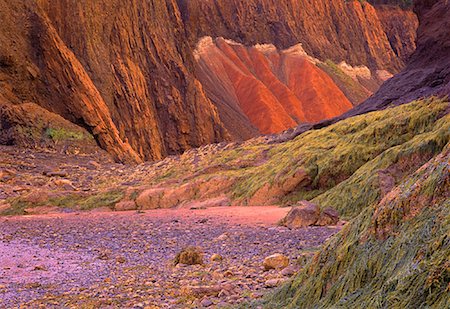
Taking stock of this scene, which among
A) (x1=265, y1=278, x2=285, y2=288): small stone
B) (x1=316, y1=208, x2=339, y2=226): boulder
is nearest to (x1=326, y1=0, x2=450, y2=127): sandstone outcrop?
A: (x1=316, y1=208, x2=339, y2=226): boulder

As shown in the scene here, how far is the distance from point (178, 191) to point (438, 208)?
15315mm

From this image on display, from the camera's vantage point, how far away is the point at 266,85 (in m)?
75.1

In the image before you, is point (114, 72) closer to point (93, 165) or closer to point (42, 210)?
point (93, 165)

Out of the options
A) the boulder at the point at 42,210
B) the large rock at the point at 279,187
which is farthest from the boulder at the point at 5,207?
the large rock at the point at 279,187

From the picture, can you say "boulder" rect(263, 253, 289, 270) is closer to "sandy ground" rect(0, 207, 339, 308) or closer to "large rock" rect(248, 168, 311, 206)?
"sandy ground" rect(0, 207, 339, 308)

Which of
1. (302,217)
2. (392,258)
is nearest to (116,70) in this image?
(302,217)

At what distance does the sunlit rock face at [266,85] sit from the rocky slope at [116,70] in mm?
4834

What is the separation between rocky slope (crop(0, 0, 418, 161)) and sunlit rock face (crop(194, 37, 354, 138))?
4834 millimetres

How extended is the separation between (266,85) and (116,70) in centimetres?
3906

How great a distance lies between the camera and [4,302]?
6.25 metres

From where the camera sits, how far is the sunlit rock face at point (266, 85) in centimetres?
6794

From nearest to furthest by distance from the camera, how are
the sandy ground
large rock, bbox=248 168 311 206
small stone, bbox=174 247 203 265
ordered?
the sandy ground → small stone, bbox=174 247 203 265 → large rock, bbox=248 168 311 206

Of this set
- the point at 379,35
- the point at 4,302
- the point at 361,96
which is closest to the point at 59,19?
the point at 4,302

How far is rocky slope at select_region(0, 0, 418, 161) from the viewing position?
3106cm
